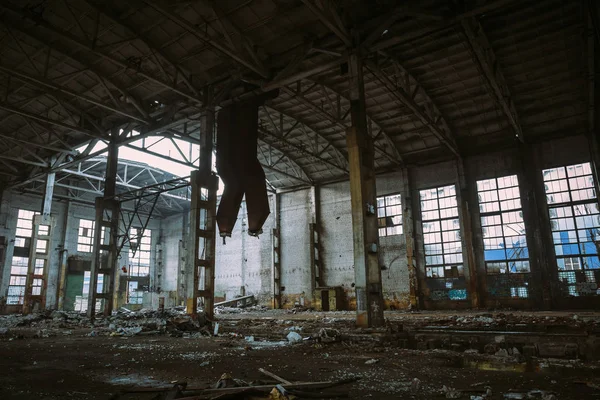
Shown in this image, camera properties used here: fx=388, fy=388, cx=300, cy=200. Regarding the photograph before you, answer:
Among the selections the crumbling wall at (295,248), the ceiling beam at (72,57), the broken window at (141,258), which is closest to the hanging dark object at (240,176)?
the ceiling beam at (72,57)

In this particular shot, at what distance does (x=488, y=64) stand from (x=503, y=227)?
26.4 feet

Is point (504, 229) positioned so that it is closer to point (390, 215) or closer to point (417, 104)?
point (390, 215)

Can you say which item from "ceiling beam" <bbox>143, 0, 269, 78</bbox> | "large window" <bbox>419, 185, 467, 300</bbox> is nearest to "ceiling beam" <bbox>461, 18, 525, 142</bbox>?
"large window" <bbox>419, 185, 467, 300</bbox>

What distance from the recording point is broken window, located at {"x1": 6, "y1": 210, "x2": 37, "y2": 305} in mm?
21531

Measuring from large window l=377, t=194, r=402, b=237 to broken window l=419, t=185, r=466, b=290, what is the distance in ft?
3.94

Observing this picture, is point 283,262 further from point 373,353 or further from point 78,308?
point 373,353

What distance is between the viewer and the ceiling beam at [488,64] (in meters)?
10.8

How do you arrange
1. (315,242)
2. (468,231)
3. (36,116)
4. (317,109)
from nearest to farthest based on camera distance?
(36,116) < (317,109) < (468,231) < (315,242)

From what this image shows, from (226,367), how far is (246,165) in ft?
20.2

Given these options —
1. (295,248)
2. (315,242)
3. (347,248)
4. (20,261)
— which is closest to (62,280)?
(20,261)

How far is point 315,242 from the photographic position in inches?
843

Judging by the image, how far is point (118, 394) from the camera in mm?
3479

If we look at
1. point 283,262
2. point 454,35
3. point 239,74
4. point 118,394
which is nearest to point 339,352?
point 118,394

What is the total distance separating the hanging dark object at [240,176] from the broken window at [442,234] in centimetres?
1122
